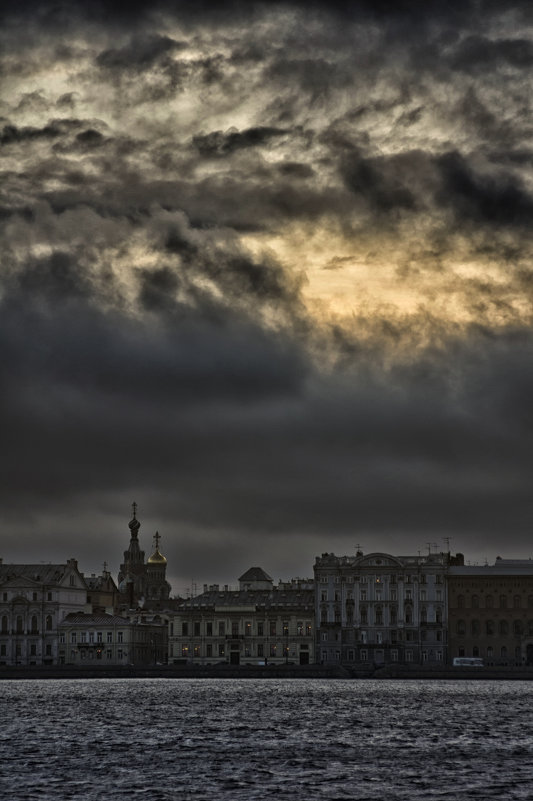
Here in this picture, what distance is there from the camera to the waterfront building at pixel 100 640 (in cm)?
16681

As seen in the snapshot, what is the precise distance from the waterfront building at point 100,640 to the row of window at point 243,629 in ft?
17.2

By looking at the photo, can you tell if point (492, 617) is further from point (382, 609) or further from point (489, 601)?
point (382, 609)

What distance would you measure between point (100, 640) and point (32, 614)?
9362 millimetres

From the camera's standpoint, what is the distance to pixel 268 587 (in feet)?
620

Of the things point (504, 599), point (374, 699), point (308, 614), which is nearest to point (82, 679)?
point (308, 614)

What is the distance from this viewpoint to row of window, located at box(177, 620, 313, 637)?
6501 inches

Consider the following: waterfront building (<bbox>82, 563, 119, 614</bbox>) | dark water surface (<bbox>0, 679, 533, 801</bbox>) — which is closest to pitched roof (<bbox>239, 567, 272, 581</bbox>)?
waterfront building (<bbox>82, 563, 119, 614</bbox>)

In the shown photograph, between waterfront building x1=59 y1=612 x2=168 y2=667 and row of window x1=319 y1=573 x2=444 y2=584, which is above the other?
row of window x1=319 y1=573 x2=444 y2=584

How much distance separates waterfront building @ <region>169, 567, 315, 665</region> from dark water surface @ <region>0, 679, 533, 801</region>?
59607mm

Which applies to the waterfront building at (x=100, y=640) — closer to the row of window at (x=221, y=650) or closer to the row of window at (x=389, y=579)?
the row of window at (x=221, y=650)

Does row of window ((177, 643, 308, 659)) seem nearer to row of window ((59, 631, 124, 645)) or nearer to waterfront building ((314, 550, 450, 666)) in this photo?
waterfront building ((314, 550, 450, 666))

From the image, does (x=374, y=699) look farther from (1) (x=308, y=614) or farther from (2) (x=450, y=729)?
(1) (x=308, y=614)

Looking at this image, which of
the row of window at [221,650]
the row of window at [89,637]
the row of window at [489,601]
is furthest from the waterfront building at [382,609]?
the row of window at [89,637]

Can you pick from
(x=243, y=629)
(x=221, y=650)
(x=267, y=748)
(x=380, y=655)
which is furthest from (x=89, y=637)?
(x=267, y=748)
